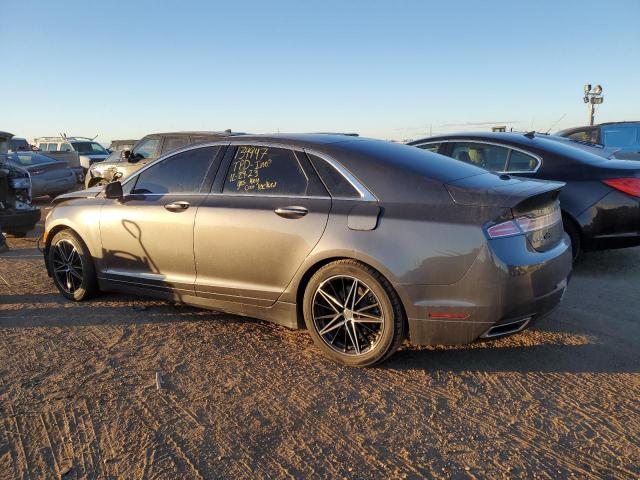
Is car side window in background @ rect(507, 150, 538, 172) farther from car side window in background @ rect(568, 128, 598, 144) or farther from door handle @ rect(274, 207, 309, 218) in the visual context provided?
car side window in background @ rect(568, 128, 598, 144)

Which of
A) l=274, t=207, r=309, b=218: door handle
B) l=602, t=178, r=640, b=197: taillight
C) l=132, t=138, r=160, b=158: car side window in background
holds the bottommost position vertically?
l=602, t=178, r=640, b=197: taillight

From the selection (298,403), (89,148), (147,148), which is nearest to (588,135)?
(147,148)

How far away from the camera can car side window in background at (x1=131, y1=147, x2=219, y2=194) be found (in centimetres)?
421

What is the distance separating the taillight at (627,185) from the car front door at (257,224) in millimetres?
3348

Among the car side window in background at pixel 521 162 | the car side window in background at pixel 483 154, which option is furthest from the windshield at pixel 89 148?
the car side window in background at pixel 521 162

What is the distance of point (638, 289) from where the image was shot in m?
4.93

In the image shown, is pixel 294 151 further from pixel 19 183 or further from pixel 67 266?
pixel 19 183

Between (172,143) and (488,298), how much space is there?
25.8 ft

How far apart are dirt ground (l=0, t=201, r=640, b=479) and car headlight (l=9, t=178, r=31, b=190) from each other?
4.13 metres

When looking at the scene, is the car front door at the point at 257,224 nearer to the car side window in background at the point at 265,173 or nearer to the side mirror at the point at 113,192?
the car side window in background at the point at 265,173

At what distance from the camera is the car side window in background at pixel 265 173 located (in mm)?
3713

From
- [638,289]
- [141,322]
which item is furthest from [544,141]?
[141,322]

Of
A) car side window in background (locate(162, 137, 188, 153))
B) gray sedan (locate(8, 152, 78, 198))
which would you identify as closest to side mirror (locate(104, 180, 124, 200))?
car side window in background (locate(162, 137, 188, 153))

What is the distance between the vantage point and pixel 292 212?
355 centimetres
